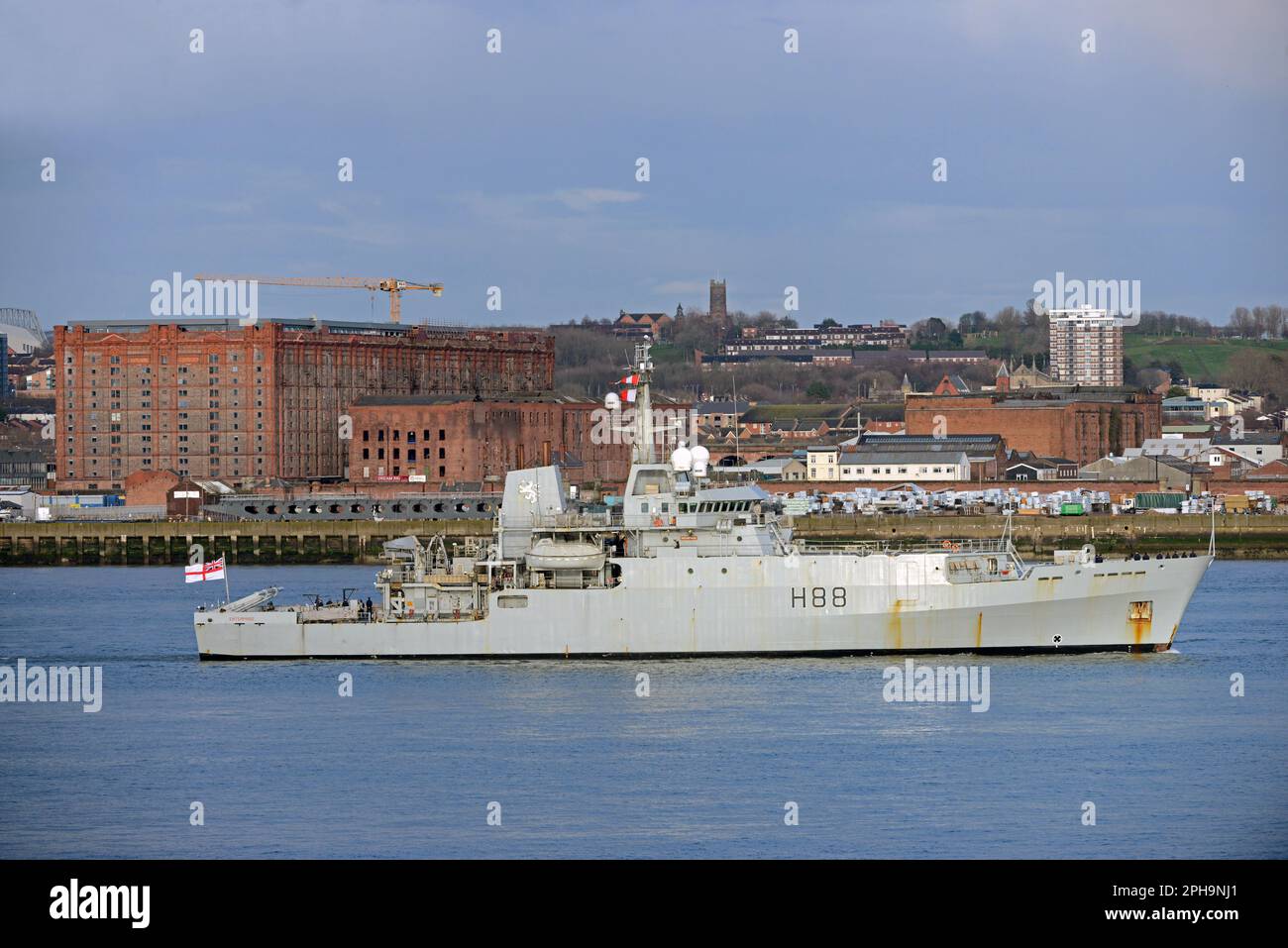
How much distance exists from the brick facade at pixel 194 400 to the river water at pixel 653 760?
73.7 metres

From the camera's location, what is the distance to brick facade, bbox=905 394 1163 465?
128 metres

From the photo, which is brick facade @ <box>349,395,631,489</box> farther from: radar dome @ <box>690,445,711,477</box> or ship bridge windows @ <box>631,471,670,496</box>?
ship bridge windows @ <box>631,471,670,496</box>

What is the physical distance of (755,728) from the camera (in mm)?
33375

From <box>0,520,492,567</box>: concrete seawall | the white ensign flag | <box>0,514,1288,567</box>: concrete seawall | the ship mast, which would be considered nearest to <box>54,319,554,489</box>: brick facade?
<box>0,520,492,567</box>: concrete seawall

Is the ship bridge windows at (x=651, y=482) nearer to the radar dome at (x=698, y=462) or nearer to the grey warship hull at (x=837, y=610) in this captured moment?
the radar dome at (x=698, y=462)

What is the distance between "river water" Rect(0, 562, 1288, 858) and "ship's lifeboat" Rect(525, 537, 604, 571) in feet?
6.94

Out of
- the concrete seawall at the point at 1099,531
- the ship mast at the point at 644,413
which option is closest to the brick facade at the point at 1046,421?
the concrete seawall at the point at 1099,531

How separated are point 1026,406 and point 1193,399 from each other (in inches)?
2057

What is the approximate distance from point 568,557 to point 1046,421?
91.7 metres

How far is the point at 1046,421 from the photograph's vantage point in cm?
12794

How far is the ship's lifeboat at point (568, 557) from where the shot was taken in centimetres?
4109

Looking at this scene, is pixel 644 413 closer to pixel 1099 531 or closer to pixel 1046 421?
pixel 1099 531

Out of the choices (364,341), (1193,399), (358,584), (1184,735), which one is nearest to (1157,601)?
(1184,735)
